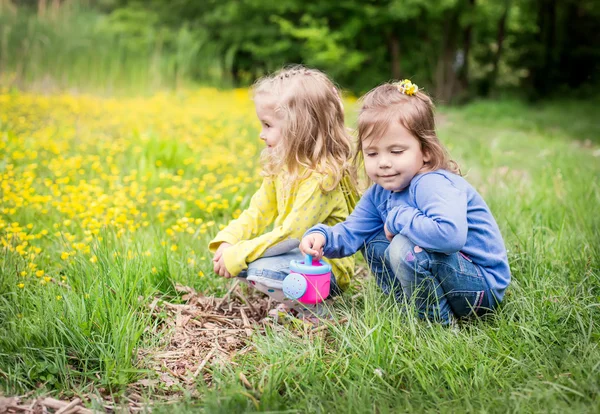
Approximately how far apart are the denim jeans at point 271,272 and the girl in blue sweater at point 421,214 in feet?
0.73

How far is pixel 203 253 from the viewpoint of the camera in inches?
121

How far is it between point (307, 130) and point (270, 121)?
0.67ft

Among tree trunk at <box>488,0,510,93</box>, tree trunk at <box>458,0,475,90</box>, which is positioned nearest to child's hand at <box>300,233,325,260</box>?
tree trunk at <box>488,0,510,93</box>

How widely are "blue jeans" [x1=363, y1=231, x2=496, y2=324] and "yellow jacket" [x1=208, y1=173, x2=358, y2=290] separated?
412 mm

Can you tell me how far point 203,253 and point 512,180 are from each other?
2.55 meters

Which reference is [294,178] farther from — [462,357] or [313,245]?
[462,357]

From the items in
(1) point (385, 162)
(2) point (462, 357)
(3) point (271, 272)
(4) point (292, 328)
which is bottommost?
(4) point (292, 328)

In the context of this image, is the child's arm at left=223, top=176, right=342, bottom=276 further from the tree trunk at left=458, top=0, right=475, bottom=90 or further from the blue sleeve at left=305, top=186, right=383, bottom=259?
the tree trunk at left=458, top=0, right=475, bottom=90

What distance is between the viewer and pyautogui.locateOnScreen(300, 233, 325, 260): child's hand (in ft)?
7.63

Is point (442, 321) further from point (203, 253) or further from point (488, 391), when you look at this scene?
point (203, 253)

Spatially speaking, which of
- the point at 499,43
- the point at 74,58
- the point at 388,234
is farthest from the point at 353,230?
the point at 499,43

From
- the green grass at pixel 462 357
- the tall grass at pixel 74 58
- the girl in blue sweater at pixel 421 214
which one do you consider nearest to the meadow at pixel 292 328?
the green grass at pixel 462 357

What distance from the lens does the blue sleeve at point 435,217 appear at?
6.75ft

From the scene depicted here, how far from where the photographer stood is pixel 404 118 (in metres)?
2.24
